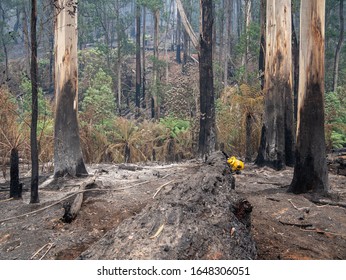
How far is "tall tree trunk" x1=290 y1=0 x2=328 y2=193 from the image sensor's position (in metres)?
6.34

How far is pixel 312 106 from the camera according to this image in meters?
6.36

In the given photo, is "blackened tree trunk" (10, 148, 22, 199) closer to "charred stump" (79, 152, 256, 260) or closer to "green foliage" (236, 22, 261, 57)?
"charred stump" (79, 152, 256, 260)

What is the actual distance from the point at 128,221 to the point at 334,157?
28.4 ft

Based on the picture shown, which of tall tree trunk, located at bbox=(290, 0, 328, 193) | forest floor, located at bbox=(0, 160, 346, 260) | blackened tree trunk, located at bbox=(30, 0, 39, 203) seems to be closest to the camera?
forest floor, located at bbox=(0, 160, 346, 260)

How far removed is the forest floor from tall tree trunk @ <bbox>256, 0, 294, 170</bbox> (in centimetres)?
174

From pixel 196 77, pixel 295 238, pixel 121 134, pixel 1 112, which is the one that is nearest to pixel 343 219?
pixel 295 238

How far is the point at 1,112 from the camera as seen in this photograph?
847 centimetres

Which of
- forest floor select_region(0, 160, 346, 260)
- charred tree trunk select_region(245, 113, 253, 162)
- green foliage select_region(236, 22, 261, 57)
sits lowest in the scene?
forest floor select_region(0, 160, 346, 260)

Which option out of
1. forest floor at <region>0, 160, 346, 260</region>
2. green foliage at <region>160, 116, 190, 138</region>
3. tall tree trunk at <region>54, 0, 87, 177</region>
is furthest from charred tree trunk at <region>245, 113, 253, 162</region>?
tall tree trunk at <region>54, 0, 87, 177</region>

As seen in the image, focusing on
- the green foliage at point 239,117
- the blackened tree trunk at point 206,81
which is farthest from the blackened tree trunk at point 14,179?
the green foliage at point 239,117

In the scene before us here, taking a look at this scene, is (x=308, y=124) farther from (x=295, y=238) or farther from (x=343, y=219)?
(x=295, y=238)

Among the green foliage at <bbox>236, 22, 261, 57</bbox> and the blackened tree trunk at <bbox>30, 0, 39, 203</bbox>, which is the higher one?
the green foliage at <bbox>236, 22, 261, 57</bbox>

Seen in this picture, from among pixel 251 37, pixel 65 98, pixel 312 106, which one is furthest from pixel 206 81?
pixel 251 37

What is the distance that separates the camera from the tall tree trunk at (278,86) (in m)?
9.13
